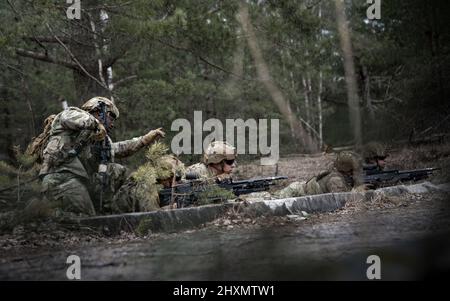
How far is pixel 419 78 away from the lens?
11852 millimetres

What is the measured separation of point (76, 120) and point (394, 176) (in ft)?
15.8

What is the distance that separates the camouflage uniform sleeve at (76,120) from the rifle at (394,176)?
410cm

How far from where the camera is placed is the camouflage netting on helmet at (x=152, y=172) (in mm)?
5668

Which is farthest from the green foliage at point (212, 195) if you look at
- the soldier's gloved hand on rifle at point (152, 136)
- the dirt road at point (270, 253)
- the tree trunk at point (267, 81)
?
the tree trunk at point (267, 81)

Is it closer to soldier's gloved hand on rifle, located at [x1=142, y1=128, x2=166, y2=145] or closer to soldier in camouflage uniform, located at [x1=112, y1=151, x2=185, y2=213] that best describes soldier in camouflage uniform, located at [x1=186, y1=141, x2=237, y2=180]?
soldier's gloved hand on rifle, located at [x1=142, y1=128, x2=166, y2=145]

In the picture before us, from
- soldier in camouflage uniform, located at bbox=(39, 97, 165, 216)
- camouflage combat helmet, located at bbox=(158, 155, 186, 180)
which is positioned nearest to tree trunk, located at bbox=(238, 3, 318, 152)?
camouflage combat helmet, located at bbox=(158, 155, 186, 180)

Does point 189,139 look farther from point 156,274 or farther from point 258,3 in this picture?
point 156,274

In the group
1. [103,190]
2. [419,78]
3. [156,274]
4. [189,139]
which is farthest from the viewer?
[189,139]

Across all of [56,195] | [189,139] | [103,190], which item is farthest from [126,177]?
[189,139]

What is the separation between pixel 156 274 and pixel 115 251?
1000 mm

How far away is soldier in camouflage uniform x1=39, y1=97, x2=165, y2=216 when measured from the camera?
5477 mm

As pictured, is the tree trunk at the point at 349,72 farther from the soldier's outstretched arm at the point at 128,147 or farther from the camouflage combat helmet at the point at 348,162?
the soldier's outstretched arm at the point at 128,147

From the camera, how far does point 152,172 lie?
566 cm
